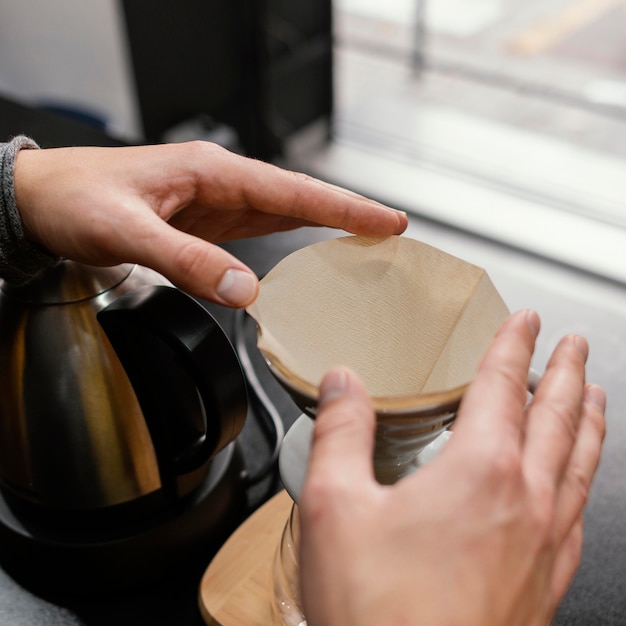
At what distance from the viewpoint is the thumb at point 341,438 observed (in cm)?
41

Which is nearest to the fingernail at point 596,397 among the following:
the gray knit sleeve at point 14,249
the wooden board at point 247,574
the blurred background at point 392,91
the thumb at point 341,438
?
the thumb at point 341,438

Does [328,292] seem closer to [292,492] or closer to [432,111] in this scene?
[292,492]

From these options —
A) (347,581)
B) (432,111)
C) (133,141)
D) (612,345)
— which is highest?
(347,581)

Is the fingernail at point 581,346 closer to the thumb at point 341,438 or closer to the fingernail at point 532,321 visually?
the fingernail at point 532,321

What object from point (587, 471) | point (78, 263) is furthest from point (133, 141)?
point (587, 471)

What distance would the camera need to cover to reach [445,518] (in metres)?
0.39

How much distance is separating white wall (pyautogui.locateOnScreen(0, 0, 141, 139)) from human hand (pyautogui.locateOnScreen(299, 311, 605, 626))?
5.97 ft

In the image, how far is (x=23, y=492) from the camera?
65cm

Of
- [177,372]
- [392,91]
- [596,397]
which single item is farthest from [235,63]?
[596,397]

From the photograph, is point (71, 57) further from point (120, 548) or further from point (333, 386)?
point (333, 386)

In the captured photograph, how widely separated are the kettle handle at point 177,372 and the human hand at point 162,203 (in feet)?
0.08

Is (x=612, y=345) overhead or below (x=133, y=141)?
below

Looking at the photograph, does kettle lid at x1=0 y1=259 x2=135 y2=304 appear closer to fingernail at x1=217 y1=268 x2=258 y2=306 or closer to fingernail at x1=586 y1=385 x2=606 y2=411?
fingernail at x1=217 y1=268 x2=258 y2=306

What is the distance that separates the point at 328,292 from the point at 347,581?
0.78ft
